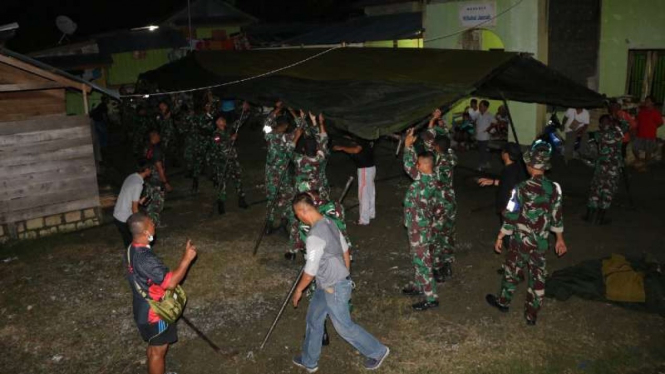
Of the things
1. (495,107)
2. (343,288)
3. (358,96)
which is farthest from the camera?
(495,107)

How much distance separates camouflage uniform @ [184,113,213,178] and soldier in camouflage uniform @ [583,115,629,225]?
829 centimetres

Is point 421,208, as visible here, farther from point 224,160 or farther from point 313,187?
point 224,160

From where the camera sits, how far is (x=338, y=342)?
22.4 feet

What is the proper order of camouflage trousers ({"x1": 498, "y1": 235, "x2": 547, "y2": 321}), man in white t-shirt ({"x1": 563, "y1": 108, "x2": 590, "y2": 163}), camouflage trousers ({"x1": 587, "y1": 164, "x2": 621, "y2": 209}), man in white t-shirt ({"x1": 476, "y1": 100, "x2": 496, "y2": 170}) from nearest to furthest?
camouflage trousers ({"x1": 498, "y1": 235, "x2": 547, "y2": 321}) → camouflage trousers ({"x1": 587, "y1": 164, "x2": 621, "y2": 209}) → man in white t-shirt ({"x1": 476, "y1": 100, "x2": 496, "y2": 170}) → man in white t-shirt ({"x1": 563, "y1": 108, "x2": 590, "y2": 163})

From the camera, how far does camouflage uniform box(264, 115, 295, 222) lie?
10.0 metres

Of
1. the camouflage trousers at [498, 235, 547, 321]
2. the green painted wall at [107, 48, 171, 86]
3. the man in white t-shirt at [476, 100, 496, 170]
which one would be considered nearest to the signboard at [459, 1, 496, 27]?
the man in white t-shirt at [476, 100, 496, 170]

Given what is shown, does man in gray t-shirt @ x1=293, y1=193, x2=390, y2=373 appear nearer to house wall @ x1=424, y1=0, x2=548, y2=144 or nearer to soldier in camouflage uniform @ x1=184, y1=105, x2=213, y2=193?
soldier in camouflage uniform @ x1=184, y1=105, x2=213, y2=193

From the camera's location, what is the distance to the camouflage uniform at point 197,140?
1325 centimetres

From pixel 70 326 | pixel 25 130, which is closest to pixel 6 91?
pixel 25 130

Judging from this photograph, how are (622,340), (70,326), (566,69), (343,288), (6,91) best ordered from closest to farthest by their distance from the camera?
(343,288)
(622,340)
(70,326)
(6,91)
(566,69)

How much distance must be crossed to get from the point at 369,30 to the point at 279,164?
12118 mm

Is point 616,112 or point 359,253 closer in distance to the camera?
point 359,253

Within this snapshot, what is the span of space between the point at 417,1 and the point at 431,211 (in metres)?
15.9

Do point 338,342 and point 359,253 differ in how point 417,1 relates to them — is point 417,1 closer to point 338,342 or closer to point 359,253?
point 359,253
